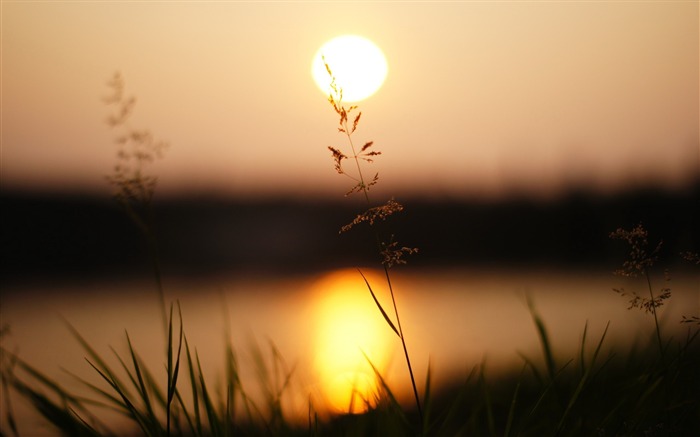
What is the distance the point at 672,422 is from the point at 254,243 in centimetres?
5038

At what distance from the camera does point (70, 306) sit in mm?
12930

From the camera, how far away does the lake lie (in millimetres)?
2299

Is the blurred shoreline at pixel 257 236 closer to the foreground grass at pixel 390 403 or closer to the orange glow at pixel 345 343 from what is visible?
the orange glow at pixel 345 343

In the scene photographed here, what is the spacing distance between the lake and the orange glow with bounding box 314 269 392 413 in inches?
0.9

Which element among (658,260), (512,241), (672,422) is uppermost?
(658,260)

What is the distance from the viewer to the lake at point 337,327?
230cm

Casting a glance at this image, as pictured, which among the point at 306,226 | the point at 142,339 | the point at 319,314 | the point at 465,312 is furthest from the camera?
the point at 306,226

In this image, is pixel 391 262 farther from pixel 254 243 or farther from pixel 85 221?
pixel 254 243

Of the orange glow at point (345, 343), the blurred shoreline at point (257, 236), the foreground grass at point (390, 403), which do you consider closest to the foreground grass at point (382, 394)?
the foreground grass at point (390, 403)

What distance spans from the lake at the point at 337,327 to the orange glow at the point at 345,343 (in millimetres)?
23

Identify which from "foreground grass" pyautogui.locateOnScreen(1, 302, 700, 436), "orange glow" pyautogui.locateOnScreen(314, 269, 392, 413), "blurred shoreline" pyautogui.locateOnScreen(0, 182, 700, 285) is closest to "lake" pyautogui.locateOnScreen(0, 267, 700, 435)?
"orange glow" pyautogui.locateOnScreen(314, 269, 392, 413)

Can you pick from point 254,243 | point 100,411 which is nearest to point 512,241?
point 254,243

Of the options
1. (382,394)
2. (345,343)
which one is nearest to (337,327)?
(345,343)

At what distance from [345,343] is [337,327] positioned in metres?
1.71
